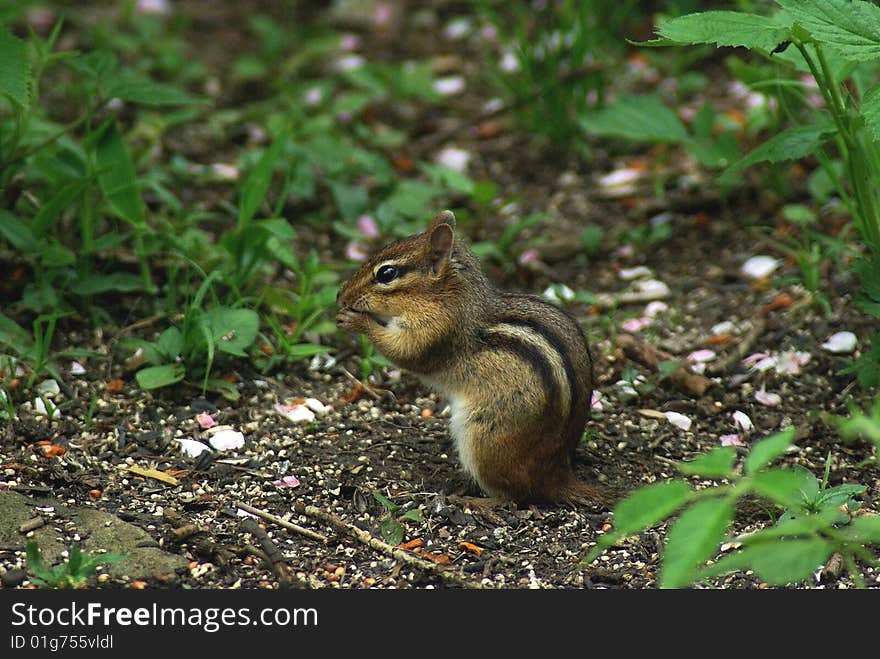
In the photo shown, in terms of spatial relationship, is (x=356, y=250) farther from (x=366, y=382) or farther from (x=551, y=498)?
(x=551, y=498)

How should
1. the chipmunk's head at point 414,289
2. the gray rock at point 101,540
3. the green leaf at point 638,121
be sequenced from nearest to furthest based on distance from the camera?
the gray rock at point 101,540
the chipmunk's head at point 414,289
the green leaf at point 638,121

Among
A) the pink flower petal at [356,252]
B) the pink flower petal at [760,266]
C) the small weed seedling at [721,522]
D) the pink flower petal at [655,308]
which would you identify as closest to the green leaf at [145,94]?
the pink flower petal at [356,252]

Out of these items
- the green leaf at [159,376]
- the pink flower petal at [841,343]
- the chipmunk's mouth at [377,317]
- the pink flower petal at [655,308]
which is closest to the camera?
the chipmunk's mouth at [377,317]

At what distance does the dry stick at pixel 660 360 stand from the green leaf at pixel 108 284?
2011 mm

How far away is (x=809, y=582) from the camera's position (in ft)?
12.3

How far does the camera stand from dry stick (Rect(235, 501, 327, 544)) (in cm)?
398

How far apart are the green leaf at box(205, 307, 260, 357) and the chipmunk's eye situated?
0.56 meters

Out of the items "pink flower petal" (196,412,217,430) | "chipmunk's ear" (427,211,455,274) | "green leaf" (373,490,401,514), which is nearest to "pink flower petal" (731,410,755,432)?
"chipmunk's ear" (427,211,455,274)

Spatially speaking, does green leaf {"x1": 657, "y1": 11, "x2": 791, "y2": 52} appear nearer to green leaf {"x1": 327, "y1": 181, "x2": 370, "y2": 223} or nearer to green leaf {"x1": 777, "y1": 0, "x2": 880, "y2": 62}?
green leaf {"x1": 777, "y1": 0, "x2": 880, "y2": 62}

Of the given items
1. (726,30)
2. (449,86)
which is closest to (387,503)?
(726,30)

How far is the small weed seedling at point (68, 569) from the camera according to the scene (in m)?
3.43

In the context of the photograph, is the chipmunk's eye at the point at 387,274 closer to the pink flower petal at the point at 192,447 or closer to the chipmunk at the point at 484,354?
the chipmunk at the point at 484,354

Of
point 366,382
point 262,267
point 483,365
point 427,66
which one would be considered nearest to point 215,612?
point 483,365

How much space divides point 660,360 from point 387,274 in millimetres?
1301
